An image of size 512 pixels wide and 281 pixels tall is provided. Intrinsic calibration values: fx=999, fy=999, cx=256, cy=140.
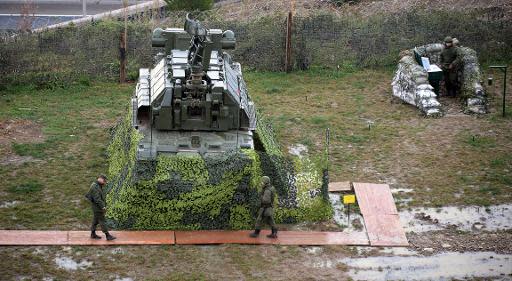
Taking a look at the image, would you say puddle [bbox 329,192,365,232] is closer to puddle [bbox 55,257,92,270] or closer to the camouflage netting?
the camouflage netting

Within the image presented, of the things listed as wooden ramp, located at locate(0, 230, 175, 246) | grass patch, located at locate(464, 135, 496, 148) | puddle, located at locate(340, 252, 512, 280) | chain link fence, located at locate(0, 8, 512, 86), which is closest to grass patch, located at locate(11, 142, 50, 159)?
wooden ramp, located at locate(0, 230, 175, 246)

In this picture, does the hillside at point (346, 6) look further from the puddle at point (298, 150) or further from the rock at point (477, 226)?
the rock at point (477, 226)

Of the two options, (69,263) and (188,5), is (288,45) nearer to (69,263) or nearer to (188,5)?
(188,5)

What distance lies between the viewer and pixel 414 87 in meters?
25.2

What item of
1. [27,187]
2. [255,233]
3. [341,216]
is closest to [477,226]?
[341,216]

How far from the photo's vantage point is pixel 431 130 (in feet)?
76.9

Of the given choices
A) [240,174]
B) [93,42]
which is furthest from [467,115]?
[93,42]

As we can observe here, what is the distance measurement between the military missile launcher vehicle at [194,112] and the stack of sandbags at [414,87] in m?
6.51

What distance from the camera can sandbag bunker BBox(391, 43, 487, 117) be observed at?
24.7 m

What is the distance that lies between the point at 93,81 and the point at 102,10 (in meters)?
8.44

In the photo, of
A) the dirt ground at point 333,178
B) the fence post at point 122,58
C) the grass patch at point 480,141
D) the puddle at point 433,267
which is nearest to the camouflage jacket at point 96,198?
the dirt ground at point 333,178

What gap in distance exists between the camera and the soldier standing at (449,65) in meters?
25.8

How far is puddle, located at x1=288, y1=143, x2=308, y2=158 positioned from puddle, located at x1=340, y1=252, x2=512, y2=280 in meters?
5.24

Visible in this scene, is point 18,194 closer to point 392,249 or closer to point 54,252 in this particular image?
point 54,252
